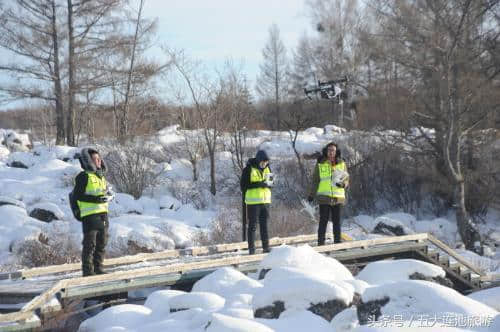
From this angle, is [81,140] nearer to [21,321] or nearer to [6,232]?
[6,232]

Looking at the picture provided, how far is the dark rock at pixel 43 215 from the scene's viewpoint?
50.7ft

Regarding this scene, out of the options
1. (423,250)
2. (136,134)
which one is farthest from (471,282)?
(136,134)

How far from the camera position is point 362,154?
22766 mm

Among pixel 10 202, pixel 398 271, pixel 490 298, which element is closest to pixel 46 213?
pixel 10 202

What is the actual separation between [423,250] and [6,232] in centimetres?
976

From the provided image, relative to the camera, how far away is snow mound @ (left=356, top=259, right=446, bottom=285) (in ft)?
25.1

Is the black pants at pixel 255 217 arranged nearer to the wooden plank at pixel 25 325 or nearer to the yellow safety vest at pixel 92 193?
the yellow safety vest at pixel 92 193

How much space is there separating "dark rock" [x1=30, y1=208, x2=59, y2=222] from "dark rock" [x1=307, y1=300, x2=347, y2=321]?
448 inches

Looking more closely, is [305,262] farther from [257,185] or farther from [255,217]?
[257,185]

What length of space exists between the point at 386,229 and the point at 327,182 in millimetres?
7879

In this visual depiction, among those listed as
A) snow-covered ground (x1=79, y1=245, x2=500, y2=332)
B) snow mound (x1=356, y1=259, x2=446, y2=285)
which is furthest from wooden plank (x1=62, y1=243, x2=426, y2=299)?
snow mound (x1=356, y1=259, x2=446, y2=285)

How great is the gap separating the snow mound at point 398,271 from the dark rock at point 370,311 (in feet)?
7.45

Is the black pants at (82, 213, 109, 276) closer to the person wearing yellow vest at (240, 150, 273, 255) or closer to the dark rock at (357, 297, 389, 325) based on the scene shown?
the person wearing yellow vest at (240, 150, 273, 255)

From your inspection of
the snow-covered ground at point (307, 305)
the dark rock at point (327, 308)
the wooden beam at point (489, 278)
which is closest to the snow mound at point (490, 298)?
the snow-covered ground at point (307, 305)
